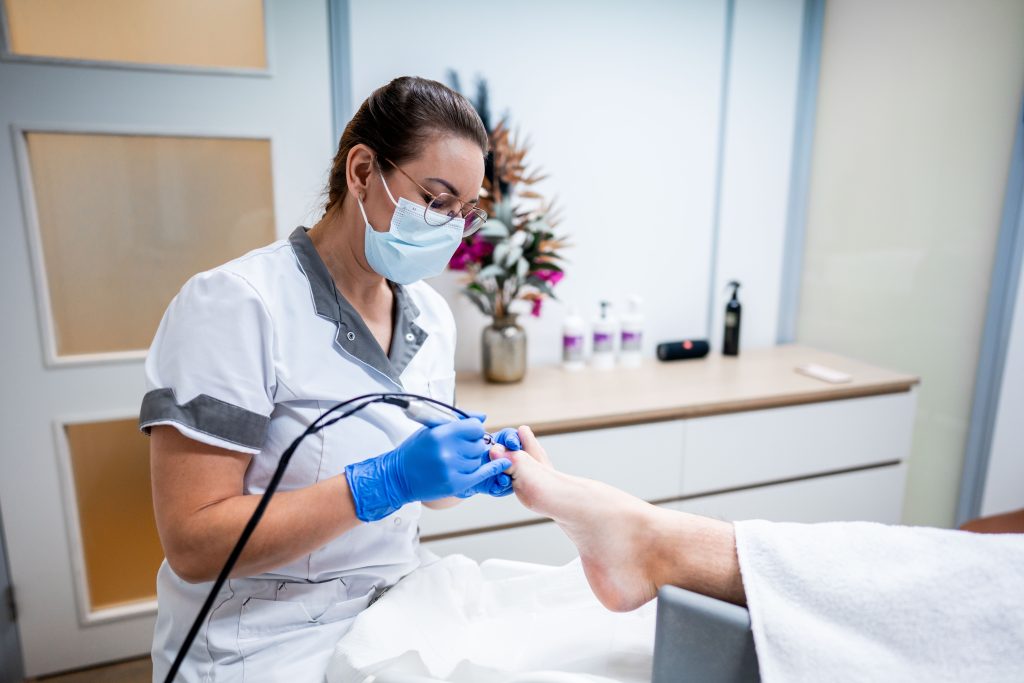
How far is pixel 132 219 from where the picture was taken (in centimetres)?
144

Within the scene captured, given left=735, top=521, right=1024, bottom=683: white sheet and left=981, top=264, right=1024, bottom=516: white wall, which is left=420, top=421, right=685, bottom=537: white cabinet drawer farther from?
left=981, top=264, right=1024, bottom=516: white wall

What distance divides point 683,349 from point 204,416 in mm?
1571

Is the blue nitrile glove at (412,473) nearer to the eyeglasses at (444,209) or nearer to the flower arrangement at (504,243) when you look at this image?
the eyeglasses at (444,209)

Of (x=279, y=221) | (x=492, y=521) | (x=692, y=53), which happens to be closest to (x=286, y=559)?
(x=492, y=521)

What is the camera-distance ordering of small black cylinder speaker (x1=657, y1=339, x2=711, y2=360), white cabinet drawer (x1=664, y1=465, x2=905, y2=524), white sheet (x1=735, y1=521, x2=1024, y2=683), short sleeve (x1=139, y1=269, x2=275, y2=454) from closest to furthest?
1. white sheet (x1=735, y1=521, x2=1024, y2=683)
2. short sleeve (x1=139, y1=269, x2=275, y2=454)
3. white cabinet drawer (x1=664, y1=465, x2=905, y2=524)
4. small black cylinder speaker (x1=657, y1=339, x2=711, y2=360)

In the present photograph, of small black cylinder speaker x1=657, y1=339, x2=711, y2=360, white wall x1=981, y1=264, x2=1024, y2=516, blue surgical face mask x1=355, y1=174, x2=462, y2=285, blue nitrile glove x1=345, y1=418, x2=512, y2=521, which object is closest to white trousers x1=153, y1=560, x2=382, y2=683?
blue nitrile glove x1=345, y1=418, x2=512, y2=521

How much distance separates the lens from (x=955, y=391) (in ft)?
6.44

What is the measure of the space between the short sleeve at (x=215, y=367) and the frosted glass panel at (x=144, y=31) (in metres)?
0.86

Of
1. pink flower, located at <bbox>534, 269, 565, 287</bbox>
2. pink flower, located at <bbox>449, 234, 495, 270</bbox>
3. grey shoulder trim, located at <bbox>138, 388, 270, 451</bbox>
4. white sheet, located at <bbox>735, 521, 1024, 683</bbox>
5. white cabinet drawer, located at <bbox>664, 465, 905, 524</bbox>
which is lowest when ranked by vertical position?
white cabinet drawer, located at <bbox>664, 465, 905, 524</bbox>

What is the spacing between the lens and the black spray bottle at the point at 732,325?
209 cm

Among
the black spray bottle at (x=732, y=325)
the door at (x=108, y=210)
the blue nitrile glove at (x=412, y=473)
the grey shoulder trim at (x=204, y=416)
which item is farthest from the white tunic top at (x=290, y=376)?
the black spray bottle at (x=732, y=325)

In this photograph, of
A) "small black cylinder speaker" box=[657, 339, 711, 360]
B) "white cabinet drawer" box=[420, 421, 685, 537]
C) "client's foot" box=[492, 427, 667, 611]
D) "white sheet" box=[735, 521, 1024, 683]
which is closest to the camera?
"white sheet" box=[735, 521, 1024, 683]

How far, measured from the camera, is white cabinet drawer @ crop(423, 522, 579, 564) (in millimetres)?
1496

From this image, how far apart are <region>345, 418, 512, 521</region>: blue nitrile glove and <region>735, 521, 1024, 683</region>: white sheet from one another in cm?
38
